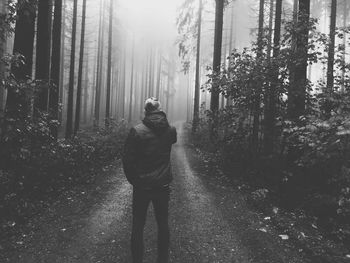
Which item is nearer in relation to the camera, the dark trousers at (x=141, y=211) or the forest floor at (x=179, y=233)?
the dark trousers at (x=141, y=211)

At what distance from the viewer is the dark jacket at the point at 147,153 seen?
415 centimetres

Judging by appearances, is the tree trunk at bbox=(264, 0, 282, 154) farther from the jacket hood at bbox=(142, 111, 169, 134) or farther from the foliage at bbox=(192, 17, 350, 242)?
the jacket hood at bbox=(142, 111, 169, 134)

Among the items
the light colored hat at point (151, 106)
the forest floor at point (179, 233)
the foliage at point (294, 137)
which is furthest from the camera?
the foliage at point (294, 137)

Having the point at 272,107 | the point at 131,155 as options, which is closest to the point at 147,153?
the point at 131,155

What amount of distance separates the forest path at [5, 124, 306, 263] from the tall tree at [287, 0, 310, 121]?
2761 mm

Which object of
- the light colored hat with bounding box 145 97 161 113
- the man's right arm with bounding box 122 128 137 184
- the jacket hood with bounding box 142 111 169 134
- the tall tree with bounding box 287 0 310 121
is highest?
the tall tree with bounding box 287 0 310 121

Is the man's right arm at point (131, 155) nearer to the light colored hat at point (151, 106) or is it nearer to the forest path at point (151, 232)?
the light colored hat at point (151, 106)

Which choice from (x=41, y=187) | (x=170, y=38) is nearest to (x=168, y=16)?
(x=170, y=38)

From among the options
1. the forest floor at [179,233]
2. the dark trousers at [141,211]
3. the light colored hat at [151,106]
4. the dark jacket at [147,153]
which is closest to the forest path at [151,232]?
the forest floor at [179,233]

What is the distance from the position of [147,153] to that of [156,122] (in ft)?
1.36

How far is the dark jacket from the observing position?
4.15 metres

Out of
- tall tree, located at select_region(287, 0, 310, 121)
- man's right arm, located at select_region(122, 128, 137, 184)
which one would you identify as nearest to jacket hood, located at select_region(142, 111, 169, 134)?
man's right arm, located at select_region(122, 128, 137, 184)

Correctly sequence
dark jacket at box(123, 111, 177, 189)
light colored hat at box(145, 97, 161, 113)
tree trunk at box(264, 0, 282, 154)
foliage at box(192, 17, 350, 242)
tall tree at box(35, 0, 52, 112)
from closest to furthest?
dark jacket at box(123, 111, 177, 189)
light colored hat at box(145, 97, 161, 113)
foliage at box(192, 17, 350, 242)
tree trunk at box(264, 0, 282, 154)
tall tree at box(35, 0, 52, 112)

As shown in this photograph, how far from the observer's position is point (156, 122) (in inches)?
166
